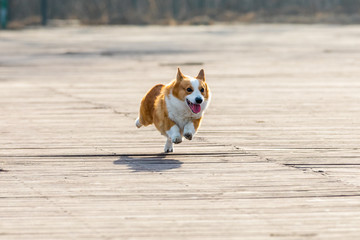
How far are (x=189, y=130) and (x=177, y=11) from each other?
3531cm

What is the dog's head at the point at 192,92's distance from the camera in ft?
23.5

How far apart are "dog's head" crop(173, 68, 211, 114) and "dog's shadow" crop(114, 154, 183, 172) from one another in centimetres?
50

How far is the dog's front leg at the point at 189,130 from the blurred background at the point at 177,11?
2875 cm

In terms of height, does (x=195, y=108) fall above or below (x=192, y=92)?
below

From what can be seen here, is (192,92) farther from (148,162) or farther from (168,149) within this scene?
(168,149)

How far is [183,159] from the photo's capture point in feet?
25.1

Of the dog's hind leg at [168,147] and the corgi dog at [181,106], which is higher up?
the corgi dog at [181,106]

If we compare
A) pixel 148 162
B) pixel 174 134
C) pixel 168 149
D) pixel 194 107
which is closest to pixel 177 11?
pixel 168 149

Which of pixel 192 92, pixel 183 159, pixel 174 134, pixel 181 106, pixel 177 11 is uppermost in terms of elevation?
pixel 192 92

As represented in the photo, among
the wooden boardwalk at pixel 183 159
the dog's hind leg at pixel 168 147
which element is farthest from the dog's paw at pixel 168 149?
the wooden boardwalk at pixel 183 159

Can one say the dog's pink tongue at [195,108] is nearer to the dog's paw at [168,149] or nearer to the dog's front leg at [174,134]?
the dog's front leg at [174,134]

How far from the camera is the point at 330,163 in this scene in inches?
292

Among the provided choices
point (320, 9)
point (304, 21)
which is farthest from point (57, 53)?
point (320, 9)

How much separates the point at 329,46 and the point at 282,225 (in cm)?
1903
